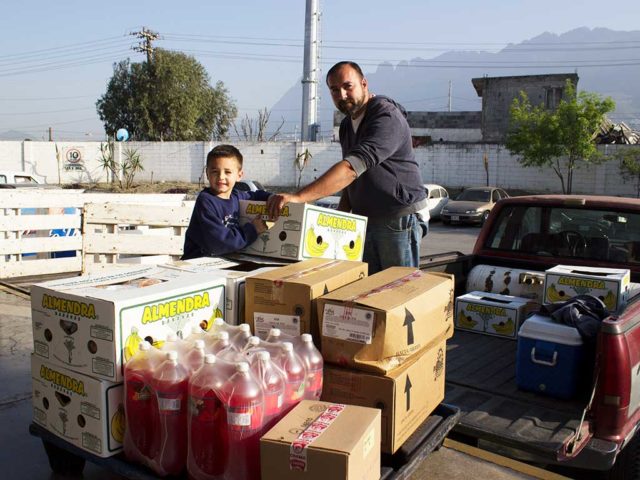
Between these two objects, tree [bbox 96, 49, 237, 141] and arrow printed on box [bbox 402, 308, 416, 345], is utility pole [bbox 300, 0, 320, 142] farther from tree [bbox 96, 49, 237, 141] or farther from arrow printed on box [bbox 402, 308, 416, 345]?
arrow printed on box [bbox 402, 308, 416, 345]

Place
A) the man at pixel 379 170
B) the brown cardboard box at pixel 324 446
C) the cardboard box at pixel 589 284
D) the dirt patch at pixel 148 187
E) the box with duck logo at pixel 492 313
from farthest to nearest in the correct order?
the dirt patch at pixel 148 187 → the box with duck logo at pixel 492 313 → the cardboard box at pixel 589 284 → the man at pixel 379 170 → the brown cardboard box at pixel 324 446

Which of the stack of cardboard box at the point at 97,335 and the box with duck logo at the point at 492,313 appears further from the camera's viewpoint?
the box with duck logo at the point at 492,313

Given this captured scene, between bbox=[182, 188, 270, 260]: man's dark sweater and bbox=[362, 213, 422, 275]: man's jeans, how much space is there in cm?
87

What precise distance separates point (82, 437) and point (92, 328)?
19.2 inches

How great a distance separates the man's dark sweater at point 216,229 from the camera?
3.46 metres

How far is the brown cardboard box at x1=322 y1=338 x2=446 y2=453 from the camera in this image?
241 cm

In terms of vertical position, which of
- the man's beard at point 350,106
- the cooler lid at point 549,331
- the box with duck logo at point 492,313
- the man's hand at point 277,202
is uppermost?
the man's beard at point 350,106

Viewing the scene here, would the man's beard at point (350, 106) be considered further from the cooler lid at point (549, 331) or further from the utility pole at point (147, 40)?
the utility pole at point (147, 40)

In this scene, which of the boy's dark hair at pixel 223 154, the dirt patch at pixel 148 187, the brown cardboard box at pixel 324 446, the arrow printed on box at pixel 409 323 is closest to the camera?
the brown cardboard box at pixel 324 446

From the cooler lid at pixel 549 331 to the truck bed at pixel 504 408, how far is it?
1.14ft

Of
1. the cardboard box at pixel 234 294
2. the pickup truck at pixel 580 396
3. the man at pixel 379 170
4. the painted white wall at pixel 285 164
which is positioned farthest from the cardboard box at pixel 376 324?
the painted white wall at pixel 285 164

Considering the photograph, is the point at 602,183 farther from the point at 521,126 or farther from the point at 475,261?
the point at 475,261

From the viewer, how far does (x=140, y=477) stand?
2.27 m

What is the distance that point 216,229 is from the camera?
3.48 m
